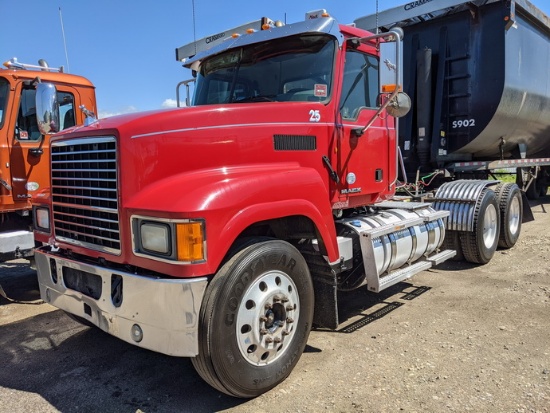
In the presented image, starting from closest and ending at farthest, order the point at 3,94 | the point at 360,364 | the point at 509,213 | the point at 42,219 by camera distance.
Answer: the point at 360,364 → the point at 42,219 → the point at 3,94 → the point at 509,213

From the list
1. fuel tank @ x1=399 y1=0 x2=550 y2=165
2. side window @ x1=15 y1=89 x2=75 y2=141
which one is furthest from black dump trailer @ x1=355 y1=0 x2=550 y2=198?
side window @ x1=15 y1=89 x2=75 y2=141

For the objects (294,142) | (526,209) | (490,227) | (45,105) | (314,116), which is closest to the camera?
(294,142)

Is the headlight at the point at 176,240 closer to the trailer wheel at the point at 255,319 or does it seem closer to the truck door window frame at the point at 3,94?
the trailer wheel at the point at 255,319

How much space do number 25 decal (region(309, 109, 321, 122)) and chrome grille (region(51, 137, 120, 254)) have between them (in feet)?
5.24

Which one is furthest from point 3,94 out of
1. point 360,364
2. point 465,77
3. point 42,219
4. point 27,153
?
point 465,77

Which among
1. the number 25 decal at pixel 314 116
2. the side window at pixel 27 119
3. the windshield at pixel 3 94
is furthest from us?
the side window at pixel 27 119

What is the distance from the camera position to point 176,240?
2607 mm

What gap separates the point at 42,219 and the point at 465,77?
6.58 meters

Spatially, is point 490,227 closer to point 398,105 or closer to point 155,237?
point 398,105

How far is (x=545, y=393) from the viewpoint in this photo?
3.05 m

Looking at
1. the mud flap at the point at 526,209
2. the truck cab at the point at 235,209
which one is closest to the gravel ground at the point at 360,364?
the truck cab at the point at 235,209

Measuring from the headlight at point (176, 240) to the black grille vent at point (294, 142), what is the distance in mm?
1150

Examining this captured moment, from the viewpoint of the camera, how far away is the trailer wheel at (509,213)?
280 inches

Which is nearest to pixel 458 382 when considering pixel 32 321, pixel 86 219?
pixel 86 219
